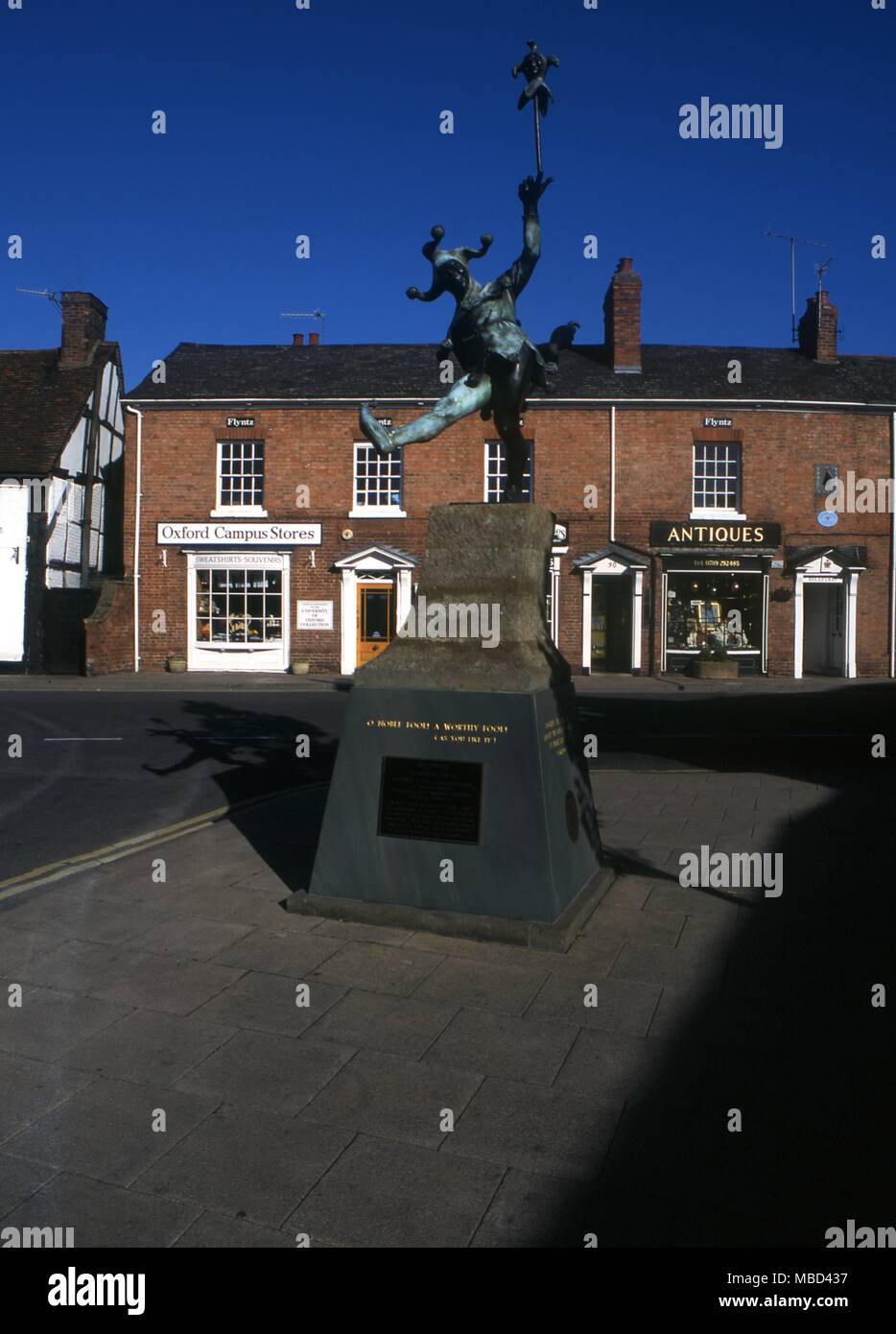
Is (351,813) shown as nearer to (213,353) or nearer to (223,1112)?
(223,1112)

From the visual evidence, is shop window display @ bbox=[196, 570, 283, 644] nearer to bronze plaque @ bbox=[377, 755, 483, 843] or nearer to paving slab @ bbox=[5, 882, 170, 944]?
paving slab @ bbox=[5, 882, 170, 944]

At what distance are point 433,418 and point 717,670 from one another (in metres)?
20.3

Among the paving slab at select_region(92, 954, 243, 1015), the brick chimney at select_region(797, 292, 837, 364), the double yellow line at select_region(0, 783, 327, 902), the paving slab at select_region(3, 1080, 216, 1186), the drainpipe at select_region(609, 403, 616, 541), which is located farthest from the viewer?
the brick chimney at select_region(797, 292, 837, 364)

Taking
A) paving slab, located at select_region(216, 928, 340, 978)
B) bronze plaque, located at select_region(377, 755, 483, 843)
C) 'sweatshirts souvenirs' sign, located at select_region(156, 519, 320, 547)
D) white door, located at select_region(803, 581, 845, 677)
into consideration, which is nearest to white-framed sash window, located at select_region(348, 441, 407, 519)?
'sweatshirts souvenirs' sign, located at select_region(156, 519, 320, 547)

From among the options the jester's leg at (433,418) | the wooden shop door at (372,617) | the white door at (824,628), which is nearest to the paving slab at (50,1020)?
the jester's leg at (433,418)

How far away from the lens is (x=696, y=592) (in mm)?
26406

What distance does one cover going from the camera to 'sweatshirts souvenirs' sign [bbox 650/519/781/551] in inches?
1009

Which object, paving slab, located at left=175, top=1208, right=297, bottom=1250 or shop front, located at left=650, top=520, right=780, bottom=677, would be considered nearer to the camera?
paving slab, located at left=175, top=1208, right=297, bottom=1250

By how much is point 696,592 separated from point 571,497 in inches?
164

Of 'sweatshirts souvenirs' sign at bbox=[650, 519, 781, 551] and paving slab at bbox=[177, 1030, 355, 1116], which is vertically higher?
'sweatshirts souvenirs' sign at bbox=[650, 519, 781, 551]

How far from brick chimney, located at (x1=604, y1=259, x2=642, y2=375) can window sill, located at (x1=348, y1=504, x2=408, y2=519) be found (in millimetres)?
6950

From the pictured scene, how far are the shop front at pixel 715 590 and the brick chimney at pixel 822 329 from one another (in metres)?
5.86

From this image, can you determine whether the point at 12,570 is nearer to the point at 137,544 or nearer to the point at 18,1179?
the point at 137,544

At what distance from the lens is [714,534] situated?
25609mm
